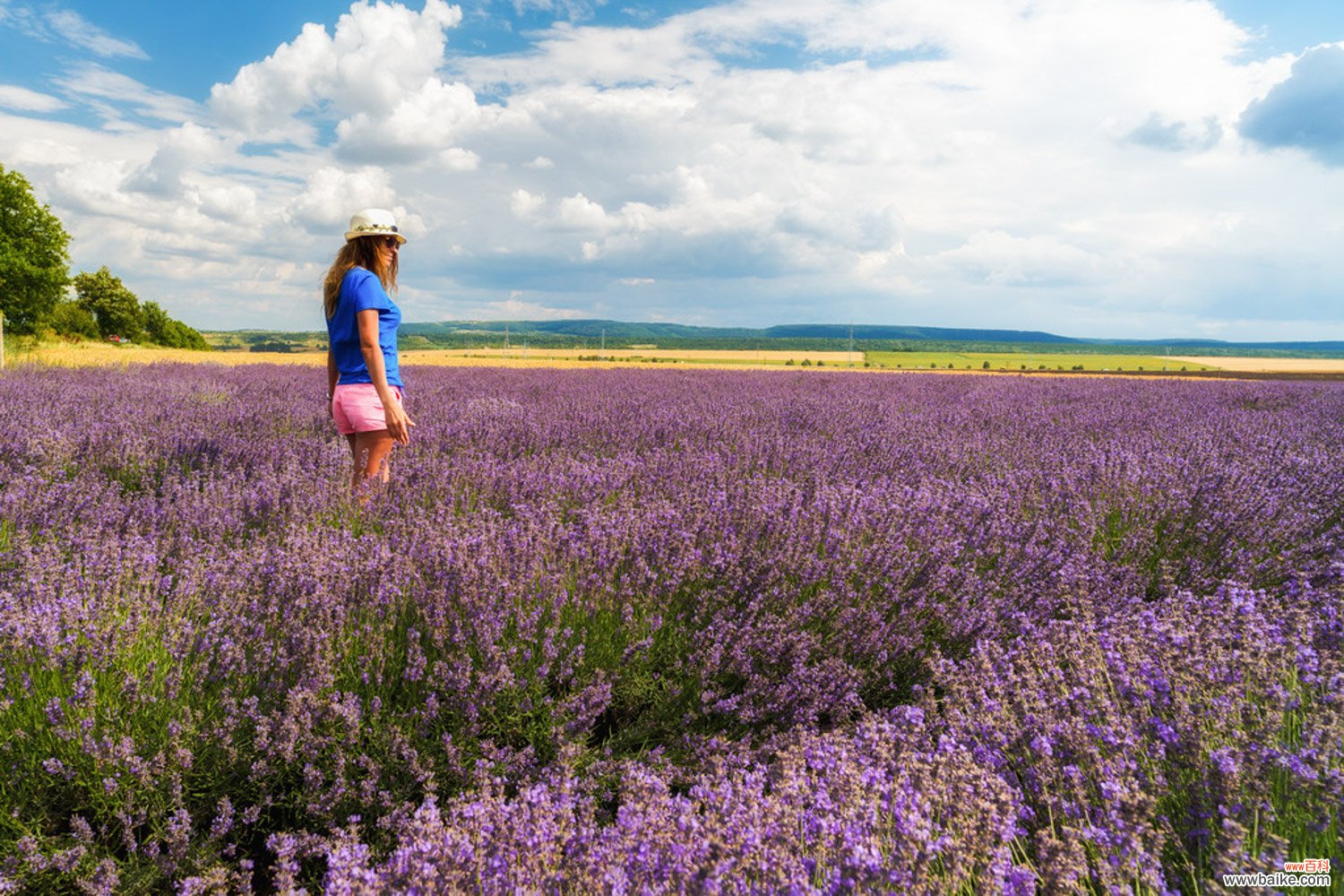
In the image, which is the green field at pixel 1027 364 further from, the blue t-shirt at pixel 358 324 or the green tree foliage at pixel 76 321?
the green tree foliage at pixel 76 321

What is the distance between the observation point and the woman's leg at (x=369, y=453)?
3303 millimetres

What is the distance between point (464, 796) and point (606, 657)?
0.61 metres

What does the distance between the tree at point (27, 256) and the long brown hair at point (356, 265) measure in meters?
28.2

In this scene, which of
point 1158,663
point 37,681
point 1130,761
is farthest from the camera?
point 1158,663

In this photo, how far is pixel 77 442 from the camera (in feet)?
13.7

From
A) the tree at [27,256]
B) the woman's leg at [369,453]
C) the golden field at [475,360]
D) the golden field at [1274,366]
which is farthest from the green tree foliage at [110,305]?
the golden field at [1274,366]

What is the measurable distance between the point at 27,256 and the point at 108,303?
2897cm

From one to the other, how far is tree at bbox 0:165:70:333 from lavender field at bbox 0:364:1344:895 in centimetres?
2696

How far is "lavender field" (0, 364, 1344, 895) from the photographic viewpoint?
1278 millimetres

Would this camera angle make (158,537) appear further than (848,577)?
Yes

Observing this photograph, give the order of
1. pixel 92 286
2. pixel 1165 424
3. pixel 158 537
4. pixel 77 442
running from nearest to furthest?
pixel 158 537
pixel 77 442
pixel 1165 424
pixel 92 286

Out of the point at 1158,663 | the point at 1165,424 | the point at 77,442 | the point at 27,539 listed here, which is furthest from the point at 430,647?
the point at 1165,424

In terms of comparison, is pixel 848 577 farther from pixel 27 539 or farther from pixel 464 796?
pixel 27 539

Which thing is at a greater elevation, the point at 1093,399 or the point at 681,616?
the point at 1093,399
